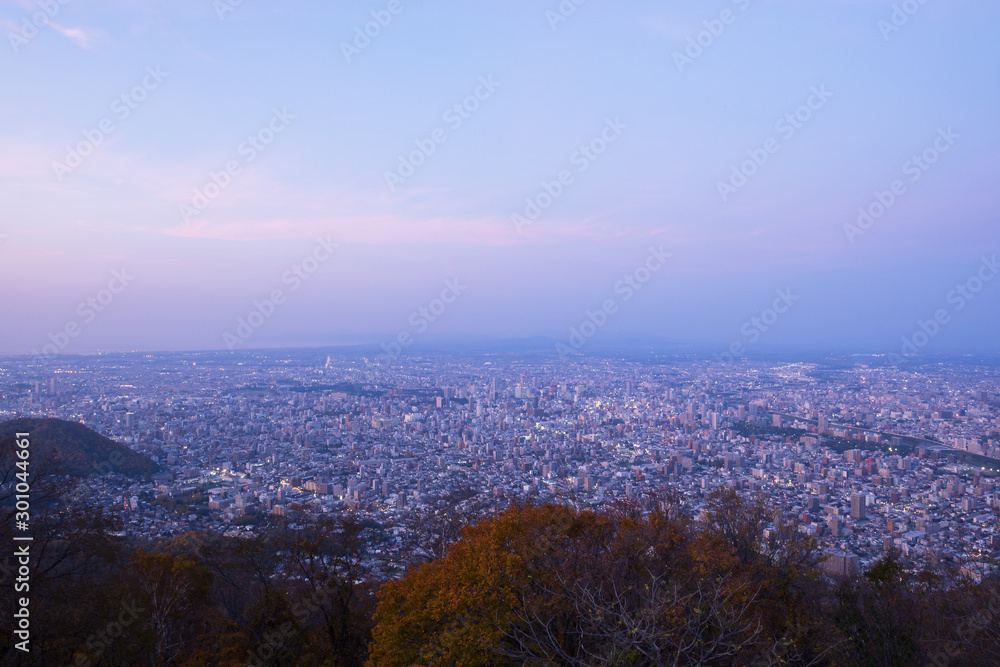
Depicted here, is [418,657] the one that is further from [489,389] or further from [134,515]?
[489,389]

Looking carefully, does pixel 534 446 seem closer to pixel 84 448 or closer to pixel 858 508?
pixel 858 508

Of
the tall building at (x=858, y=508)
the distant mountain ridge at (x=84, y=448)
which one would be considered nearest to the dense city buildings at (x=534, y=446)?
the tall building at (x=858, y=508)

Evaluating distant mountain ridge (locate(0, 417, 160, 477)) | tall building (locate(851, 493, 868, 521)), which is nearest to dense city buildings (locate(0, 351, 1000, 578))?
tall building (locate(851, 493, 868, 521))

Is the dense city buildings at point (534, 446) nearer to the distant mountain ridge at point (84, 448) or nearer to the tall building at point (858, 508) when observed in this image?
the tall building at point (858, 508)

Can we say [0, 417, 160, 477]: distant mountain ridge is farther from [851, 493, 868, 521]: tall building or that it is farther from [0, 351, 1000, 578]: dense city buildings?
[851, 493, 868, 521]: tall building

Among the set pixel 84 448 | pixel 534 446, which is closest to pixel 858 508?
pixel 534 446
